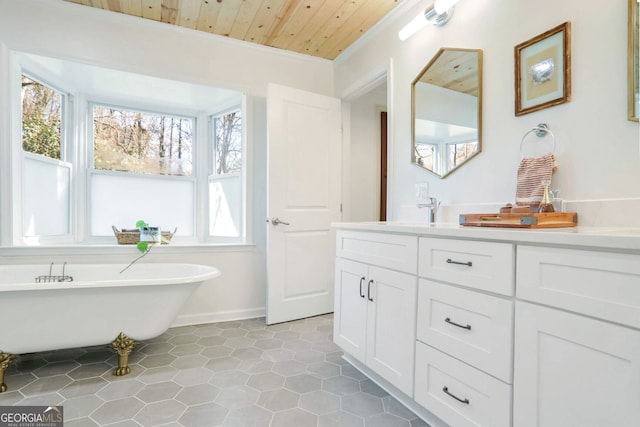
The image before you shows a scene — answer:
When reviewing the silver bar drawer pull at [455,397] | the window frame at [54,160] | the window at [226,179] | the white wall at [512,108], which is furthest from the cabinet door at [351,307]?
the window frame at [54,160]

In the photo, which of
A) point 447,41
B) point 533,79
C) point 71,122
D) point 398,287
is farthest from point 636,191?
point 71,122

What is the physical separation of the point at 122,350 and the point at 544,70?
2678 mm

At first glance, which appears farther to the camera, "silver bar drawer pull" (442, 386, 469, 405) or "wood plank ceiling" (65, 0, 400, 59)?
"wood plank ceiling" (65, 0, 400, 59)

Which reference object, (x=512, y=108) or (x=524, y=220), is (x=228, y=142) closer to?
(x=512, y=108)

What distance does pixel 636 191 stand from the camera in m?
1.24

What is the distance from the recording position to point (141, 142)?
324 cm

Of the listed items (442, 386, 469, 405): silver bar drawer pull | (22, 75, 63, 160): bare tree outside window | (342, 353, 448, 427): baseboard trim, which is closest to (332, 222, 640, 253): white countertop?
(442, 386, 469, 405): silver bar drawer pull

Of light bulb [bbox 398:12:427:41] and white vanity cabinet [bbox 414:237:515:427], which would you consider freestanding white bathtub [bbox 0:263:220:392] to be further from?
light bulb [bbox 398:12:427:41]

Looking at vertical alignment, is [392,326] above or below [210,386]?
above

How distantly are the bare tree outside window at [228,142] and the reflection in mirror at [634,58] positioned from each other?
9.13 feet

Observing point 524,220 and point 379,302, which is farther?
point 379,302

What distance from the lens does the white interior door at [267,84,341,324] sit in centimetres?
284

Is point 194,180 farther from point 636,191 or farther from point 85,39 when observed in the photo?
point 636,191

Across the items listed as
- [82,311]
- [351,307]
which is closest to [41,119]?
[82,311]
